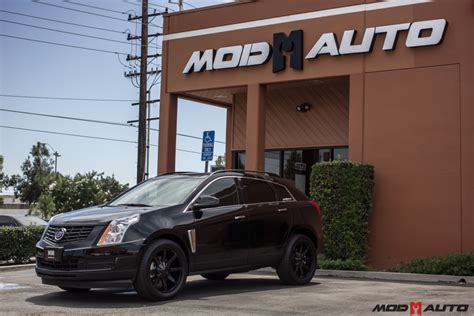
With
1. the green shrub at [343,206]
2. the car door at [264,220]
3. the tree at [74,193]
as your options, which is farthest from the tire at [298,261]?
the tree at [74,193]

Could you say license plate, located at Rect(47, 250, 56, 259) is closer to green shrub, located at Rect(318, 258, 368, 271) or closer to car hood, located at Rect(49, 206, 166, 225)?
car hood, located at Rect(49, 206, 166, 225)

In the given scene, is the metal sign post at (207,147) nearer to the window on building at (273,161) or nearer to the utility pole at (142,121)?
the window on building at (273,161)

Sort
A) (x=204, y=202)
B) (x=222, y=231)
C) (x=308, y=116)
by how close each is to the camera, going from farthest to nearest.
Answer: (x=308, y=116), (x=222, y=231), (x=204, y=202)

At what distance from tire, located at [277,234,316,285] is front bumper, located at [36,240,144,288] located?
2804 mm

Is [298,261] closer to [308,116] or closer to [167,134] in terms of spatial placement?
[167,134]

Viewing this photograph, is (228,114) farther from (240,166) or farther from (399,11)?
(399,11)

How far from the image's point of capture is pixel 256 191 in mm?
10609

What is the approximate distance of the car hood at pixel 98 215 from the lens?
8.81 m

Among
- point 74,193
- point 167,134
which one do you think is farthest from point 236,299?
point 74,193

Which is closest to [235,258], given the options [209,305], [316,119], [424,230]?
[209,305]

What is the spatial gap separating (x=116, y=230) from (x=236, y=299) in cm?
181

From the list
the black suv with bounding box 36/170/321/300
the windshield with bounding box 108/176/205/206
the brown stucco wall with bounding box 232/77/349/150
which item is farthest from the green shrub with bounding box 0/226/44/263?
the brown stucco wall with bounding box 232/77/349/150

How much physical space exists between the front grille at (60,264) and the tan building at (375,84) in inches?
342

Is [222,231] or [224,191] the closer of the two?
[222,231]
